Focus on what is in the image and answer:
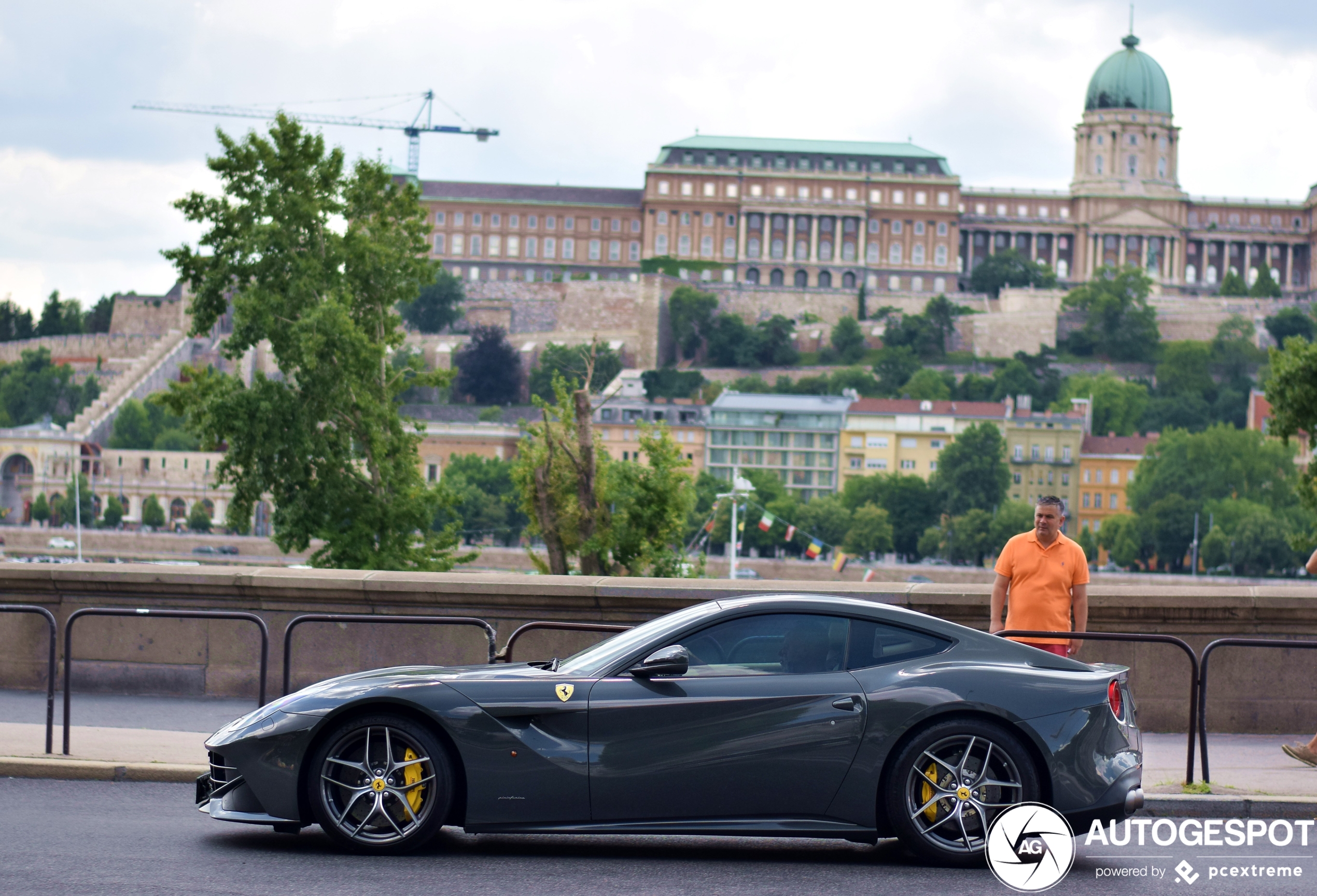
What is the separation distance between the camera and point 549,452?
Result: 21703 mm

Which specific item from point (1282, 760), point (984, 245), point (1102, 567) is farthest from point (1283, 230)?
point (1282, 760)

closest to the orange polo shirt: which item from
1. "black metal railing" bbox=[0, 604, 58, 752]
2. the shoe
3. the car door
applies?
the shoe

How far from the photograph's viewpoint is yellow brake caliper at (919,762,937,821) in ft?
22.7

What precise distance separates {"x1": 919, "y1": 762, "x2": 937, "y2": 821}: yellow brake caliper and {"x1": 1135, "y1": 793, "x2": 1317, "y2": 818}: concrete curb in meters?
1.68

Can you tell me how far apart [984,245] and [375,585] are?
156455mm

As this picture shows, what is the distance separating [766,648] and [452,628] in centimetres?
476

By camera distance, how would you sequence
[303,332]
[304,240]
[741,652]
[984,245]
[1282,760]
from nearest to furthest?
1. [741,652]
2. [1282,760]
3. [303,332]
4. [304,240]
5. [984,245]

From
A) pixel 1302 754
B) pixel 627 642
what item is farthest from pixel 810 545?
pixel 627 642

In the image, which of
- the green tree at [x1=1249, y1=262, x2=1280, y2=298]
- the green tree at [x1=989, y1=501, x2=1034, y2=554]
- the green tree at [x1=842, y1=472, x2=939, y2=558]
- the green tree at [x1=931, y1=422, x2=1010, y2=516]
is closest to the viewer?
the green tree at [x1=989, y1=501, x2=1034, y2=554]

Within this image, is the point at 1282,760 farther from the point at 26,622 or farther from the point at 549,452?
the point at 549,452

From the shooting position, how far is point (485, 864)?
684 cm

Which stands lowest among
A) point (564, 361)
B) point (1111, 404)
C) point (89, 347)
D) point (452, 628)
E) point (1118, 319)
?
point (452, 628)

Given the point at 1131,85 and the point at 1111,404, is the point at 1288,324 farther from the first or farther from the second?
the point at 1131,85

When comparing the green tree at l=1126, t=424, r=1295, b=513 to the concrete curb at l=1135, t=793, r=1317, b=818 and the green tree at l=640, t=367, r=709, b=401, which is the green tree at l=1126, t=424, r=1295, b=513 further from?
the concrete curb at l=1135, t=793, r=1317, b=818
